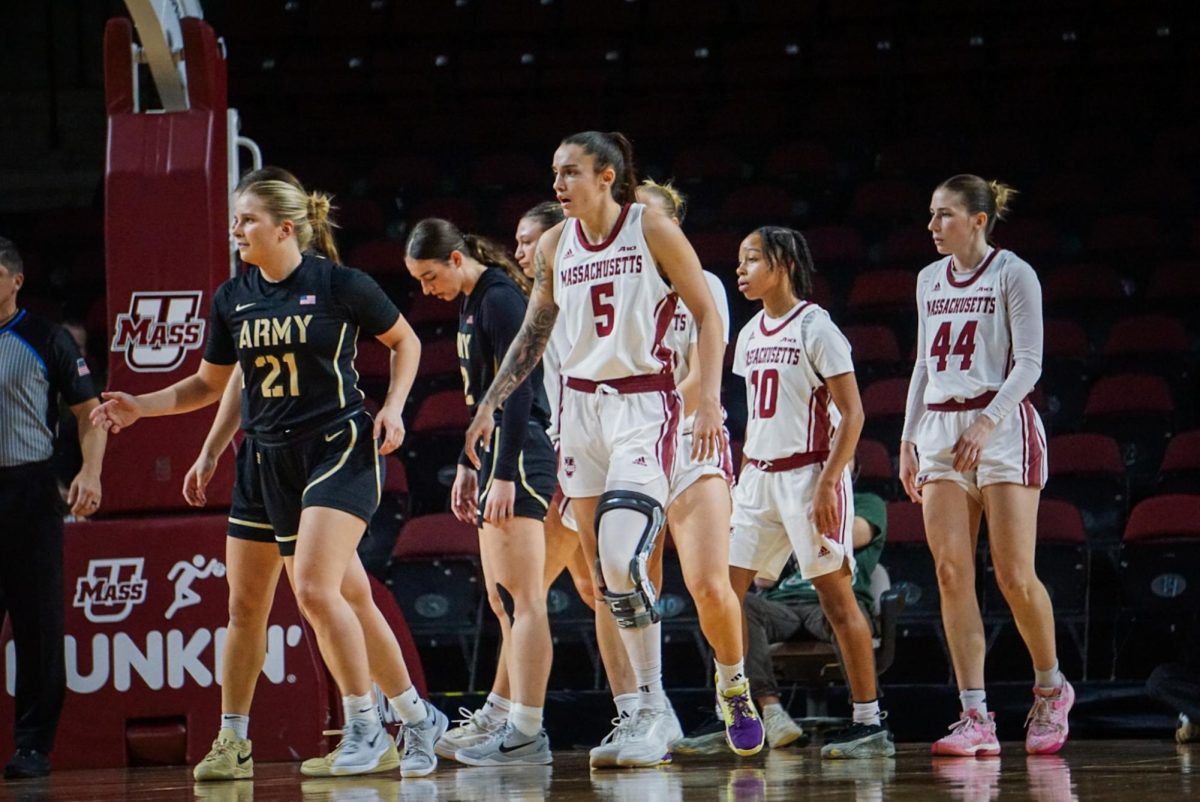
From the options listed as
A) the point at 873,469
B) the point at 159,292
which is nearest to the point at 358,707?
the point at 159,292

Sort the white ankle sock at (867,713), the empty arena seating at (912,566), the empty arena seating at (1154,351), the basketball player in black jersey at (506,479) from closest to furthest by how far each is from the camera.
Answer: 1. the basketball player in black jersey at (506,479)
2. the white ankle sock at (867,713)
3. the empty arena seating at (912,566)
4. the empty arena seating at (1154,351)

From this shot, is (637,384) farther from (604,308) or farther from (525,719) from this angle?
(525,719)

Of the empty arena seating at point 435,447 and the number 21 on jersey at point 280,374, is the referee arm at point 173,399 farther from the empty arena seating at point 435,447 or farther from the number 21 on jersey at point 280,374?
the empty arena seating at point 435,447

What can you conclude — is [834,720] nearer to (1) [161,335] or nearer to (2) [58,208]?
(1) [161,335]

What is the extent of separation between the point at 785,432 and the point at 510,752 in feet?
4.69

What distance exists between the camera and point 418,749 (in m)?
4.51

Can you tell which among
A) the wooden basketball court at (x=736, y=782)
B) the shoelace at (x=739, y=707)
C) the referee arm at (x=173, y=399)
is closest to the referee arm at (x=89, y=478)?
the referee arm at (x=173, y=399)

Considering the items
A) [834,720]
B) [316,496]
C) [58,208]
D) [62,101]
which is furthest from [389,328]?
[62,101]

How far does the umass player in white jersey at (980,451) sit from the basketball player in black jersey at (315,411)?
174 cm

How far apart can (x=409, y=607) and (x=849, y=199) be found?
4.83 metres

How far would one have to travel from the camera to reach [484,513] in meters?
4.88

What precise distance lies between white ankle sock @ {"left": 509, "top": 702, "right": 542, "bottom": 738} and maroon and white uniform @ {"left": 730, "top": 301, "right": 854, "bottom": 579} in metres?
0.95

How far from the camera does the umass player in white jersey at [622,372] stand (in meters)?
4.37

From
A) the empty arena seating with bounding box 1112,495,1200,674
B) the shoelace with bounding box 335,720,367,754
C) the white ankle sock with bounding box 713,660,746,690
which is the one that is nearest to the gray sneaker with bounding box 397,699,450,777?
the shoelace with bounding box 335,720,367,754
